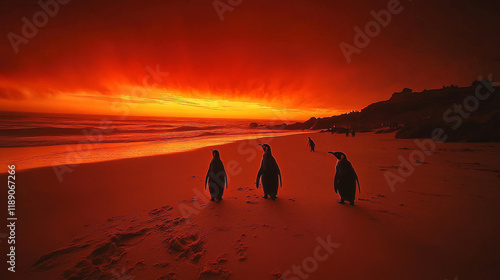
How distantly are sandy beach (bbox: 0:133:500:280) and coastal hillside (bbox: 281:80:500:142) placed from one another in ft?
33.6

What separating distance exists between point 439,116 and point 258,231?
2918 centimetres

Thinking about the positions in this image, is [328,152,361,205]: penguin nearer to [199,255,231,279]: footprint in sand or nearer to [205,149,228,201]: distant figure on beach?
[205,149,228,201]: distant figure on beach

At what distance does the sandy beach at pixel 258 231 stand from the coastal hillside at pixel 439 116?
1023 centimetres

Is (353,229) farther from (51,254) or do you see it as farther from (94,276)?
(51,254)

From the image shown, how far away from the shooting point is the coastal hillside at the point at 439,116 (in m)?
12.9

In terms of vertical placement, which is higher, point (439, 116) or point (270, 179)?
point (439, 116)

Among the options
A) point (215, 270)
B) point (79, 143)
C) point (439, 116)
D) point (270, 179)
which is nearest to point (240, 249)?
point (215, 270)

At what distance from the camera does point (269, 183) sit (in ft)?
15.9

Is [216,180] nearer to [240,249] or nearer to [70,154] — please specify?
[240,249]

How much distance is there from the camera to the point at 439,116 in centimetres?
2147

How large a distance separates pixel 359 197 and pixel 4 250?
7.13m

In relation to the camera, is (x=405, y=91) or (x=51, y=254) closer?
(x=51, y=254)

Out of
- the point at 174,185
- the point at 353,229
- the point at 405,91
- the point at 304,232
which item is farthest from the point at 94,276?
the point at 405,91

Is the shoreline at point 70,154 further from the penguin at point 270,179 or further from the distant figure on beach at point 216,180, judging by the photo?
the penguin at point 270,179
